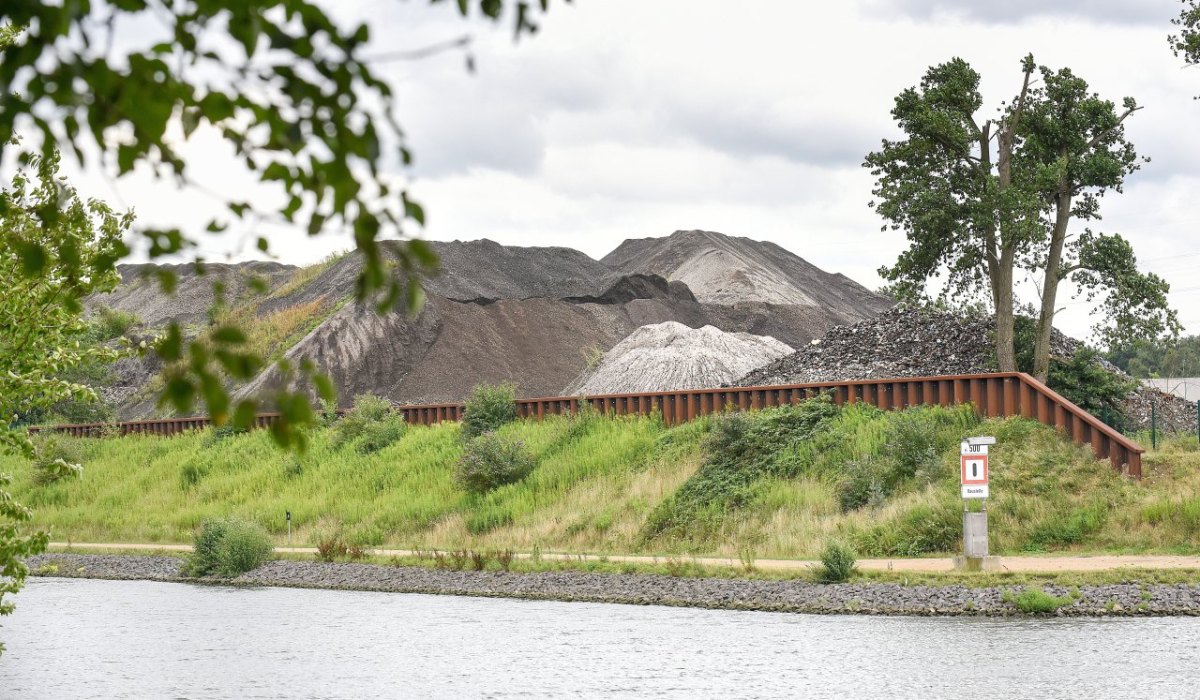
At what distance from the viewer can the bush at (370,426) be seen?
47.0m

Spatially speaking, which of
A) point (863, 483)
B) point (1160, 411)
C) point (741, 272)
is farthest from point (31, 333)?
point (741, 272)

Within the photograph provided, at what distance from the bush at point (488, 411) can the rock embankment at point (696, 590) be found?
11099mm

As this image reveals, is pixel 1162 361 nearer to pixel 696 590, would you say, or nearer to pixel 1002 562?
pixel 1002 562

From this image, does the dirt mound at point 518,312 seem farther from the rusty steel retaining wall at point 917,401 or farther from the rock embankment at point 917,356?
the rusty steel retaining wall at point 917,401

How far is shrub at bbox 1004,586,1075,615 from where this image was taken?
20.6 m

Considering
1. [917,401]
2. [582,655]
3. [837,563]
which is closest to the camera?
[582,655]

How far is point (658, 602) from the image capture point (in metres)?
24.8

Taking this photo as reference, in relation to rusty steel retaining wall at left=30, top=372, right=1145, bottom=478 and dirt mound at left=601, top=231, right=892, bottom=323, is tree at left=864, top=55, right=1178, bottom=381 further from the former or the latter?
dirt mound at left=601, top=231, right=892, bottom=323

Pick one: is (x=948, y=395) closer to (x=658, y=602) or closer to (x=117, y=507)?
(x=658, y=602)

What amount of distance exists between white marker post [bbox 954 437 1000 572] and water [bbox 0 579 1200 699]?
291cm

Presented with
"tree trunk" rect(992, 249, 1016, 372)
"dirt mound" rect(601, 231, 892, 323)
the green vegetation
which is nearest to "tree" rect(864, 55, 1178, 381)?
"tree trunk" rect(992, 249, 1016, 372)

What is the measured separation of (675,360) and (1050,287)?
16662mm

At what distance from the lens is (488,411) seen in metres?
45.1

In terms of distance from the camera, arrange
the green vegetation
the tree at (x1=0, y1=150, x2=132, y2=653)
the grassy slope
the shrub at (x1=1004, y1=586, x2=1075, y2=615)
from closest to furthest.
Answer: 1. the tree at (x1=0, y1=150, x2=132, y2=653)
2. the shrub at (x1=1004, y1=586, x2=1075, y2=615)
3. the grassy slope
4. the green vegetation
